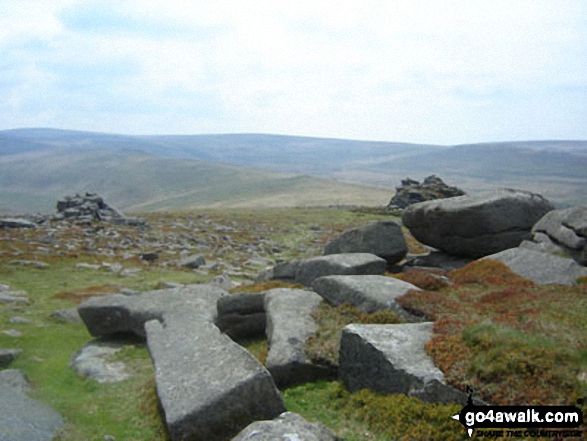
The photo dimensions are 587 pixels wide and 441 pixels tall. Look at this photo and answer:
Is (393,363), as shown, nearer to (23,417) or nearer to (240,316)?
(240,316)

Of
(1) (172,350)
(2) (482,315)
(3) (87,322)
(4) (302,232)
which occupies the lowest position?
(4) (302,232)

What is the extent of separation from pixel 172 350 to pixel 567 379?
1117 centimetres

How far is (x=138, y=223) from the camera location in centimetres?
7131

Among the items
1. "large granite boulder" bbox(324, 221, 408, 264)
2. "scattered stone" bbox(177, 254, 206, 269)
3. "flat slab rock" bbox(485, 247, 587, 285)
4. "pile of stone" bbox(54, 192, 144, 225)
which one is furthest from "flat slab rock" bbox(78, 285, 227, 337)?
"pile of stone" bbox(54, 192, 144, 225)

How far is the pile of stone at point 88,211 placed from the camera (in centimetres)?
7150

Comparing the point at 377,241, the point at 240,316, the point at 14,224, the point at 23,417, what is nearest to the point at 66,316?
the point at 240,316

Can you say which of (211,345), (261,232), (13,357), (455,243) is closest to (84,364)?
(13,357)

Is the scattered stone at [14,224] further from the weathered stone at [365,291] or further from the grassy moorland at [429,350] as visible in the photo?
the weathered stone at [365,291]

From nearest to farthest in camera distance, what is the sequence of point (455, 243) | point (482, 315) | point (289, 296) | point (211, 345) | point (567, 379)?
1. point (567, 379)
2. point (211, 345)
3. point (482, 315)
4. point (289, 296)
5. point (455, 243)

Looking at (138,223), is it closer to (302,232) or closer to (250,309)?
(302,232)

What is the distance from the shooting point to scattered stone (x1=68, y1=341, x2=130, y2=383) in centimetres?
1789

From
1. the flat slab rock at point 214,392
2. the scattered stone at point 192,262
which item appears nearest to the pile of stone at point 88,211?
the scattered stone at point 192,262

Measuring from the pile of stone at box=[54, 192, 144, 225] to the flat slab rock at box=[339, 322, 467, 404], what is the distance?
2409 inches

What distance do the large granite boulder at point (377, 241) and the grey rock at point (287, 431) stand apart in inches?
751
